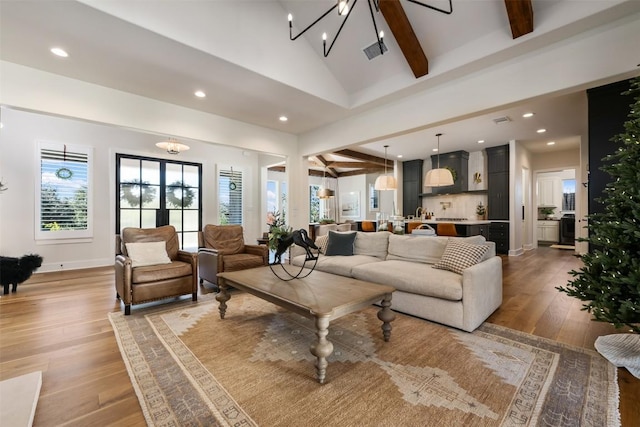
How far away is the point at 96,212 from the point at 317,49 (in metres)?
5.38

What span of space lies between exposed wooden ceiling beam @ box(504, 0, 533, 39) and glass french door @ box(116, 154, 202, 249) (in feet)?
21.7

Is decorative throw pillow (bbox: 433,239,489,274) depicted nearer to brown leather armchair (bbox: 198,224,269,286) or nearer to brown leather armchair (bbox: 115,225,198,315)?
brown leather armchair (bbox: 198,224,269,286)

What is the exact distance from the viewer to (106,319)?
295cm

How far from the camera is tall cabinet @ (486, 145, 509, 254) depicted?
696 centimetres

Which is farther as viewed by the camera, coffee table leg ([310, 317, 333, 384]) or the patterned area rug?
coffee table leg ([310, 317, 333, 384])

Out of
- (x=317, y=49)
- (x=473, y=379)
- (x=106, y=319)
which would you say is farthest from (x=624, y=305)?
(x=106, y=319)

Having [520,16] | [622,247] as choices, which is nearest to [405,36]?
[520,16]

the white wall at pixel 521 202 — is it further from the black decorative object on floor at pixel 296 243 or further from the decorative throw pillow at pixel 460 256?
the black decorative object on floor at pixel 296 243

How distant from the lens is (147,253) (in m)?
3.54

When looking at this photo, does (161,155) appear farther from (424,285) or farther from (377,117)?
(424,285)

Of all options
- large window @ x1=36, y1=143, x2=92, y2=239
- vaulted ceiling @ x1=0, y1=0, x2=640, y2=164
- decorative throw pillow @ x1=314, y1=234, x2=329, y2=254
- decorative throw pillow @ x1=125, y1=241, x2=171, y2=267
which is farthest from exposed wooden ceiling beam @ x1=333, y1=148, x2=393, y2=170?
large window @ x1=36, y1=143, x2=92, y2=239

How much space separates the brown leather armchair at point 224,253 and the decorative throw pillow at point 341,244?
1.03 meters

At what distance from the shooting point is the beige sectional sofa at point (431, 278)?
2.59 meters

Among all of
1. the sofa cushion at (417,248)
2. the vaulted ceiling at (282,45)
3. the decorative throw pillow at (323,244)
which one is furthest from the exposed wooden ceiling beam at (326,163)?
the sofa cushion at (417,248)
